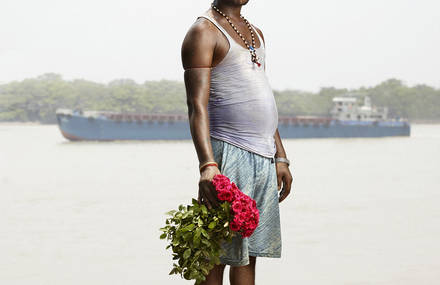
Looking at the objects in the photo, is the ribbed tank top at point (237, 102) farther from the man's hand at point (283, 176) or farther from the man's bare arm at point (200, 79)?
the man's hand at point (283, 176)

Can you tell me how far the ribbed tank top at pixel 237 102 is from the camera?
2.11 metres

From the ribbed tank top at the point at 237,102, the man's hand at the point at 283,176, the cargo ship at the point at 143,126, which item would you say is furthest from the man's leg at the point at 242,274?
the cargo ship at the point at 143,126

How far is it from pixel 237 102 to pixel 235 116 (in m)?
0.05

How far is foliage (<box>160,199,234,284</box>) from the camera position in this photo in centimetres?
194

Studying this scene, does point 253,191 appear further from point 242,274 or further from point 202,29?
point 202,29

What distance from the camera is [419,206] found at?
24.5 feet

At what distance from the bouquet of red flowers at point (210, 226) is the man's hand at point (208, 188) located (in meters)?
0.02

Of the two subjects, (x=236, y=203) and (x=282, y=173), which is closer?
(x=236, y=203)

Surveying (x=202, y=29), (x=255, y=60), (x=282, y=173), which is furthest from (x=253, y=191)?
(x=202, y=29)

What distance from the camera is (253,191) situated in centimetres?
217

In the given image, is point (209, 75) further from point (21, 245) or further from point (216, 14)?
point (21, 245)

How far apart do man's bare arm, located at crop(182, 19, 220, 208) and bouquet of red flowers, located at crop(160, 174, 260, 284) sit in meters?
0.07

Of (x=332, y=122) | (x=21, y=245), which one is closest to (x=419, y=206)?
(x=21, y=245)

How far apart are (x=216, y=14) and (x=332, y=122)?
34.3 metres
